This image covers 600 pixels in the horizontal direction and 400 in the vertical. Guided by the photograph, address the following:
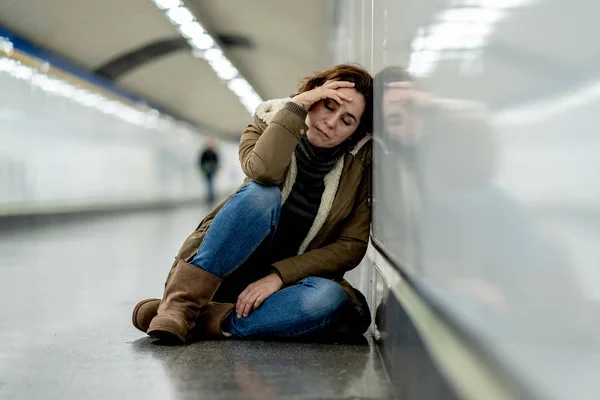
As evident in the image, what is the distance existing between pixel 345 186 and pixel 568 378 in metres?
2.21

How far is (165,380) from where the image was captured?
2102 millimetres

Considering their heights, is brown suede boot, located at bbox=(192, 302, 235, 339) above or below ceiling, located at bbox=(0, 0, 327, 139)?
below

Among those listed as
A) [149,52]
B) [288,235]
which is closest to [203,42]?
[149,52]

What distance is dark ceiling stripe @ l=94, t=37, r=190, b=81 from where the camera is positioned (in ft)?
54.9

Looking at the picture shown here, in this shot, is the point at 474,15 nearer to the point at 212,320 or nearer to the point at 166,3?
the point at 212,320

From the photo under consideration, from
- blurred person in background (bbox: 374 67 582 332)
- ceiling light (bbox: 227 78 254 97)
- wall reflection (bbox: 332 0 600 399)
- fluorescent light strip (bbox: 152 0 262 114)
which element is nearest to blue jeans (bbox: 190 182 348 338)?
blurred person in background (bbox: 374 67 582 332)

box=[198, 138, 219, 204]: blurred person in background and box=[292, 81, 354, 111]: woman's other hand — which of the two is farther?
box=[198, 138, 219, 204]: blurred person in background

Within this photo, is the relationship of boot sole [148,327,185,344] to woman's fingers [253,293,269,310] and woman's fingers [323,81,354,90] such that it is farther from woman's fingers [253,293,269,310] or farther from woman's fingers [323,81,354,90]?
woman's fingers [323,81,354,90]

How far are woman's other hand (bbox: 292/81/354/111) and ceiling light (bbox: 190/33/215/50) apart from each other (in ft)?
38.5

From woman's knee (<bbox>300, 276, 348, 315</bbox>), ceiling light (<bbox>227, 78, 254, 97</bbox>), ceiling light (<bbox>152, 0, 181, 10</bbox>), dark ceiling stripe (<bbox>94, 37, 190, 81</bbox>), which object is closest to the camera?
woman's knee (<bbox>300, 276, 348, 315</bbox>)

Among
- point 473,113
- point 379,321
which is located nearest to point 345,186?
point 379,321

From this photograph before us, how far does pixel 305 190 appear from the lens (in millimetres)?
2875

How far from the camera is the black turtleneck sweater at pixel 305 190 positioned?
9.37 ft

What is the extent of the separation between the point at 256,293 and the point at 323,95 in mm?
791
